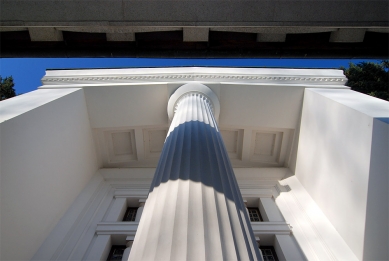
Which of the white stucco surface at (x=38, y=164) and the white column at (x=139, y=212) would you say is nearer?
the white stucco surface at (x=38, y=164)

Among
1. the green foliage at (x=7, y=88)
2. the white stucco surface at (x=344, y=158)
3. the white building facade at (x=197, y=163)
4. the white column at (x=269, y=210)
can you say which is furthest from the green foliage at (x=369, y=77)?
the green foliage at (x=7, y=88)

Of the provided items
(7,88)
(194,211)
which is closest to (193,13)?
(194,211)

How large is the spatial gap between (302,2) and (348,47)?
2.59 meters

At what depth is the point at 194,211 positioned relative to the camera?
132 inches

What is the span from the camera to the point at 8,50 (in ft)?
25.7

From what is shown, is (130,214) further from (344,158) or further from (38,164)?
(344,158)

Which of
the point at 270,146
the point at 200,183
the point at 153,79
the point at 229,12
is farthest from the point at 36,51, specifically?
the point at 270,146

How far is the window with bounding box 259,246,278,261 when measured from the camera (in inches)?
313

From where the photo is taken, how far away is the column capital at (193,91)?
942 centimetres

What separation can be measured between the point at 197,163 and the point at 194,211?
1.23 m

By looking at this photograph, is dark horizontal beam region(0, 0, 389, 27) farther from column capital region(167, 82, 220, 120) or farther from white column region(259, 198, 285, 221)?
white column region(259, 198, 285, 221)

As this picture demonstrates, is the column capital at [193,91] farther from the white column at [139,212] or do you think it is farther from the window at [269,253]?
the window at [269,253]

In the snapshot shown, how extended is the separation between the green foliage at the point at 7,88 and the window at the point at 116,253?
580 inches

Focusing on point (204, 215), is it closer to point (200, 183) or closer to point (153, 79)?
point (200, 183)
